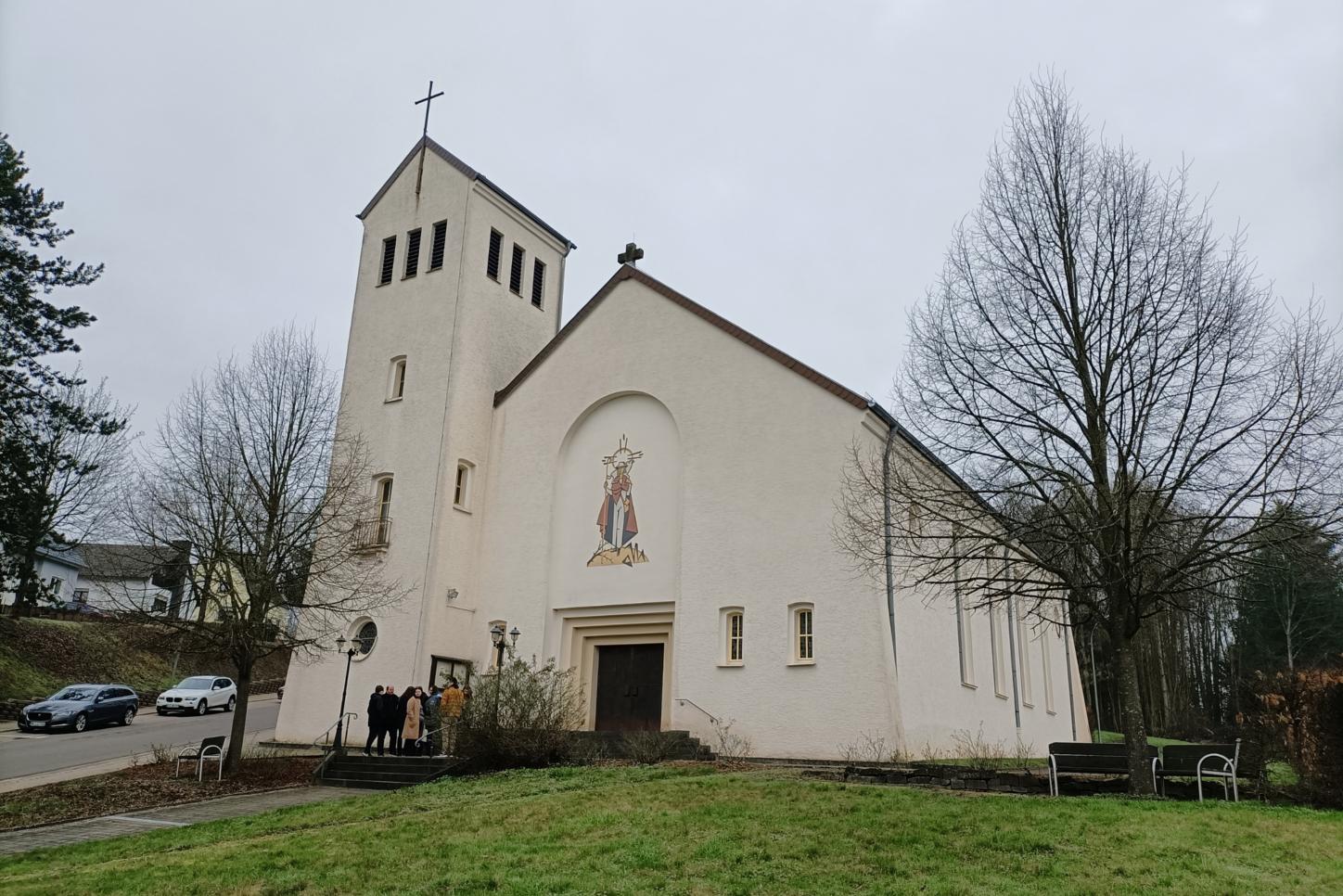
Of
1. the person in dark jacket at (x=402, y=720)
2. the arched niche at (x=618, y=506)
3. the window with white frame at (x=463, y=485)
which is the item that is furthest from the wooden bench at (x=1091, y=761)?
the window with white frame at (x=463, y=485)

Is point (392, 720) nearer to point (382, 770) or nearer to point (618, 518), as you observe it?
point (382, 770)

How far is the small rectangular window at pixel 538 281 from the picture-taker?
29.3 m

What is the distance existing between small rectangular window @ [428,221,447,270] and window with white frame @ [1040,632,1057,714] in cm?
2148

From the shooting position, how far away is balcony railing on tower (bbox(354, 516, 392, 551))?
24.7 m

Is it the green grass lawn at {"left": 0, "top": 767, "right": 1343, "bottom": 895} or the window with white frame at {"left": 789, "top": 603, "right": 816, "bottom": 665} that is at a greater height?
the window with white frame at {"left": 789, "top": 603, "right": 816, "bottom": 665}

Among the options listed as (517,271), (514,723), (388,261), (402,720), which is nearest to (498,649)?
(402,720)

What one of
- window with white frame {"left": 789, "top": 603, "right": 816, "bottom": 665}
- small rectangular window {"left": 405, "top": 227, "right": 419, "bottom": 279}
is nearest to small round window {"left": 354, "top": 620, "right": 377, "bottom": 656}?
small rectangular window {"left": 405, "top": 227, "right": 419, "bottom": 279}

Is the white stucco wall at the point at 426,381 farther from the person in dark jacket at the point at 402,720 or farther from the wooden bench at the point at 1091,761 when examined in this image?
the wooden bench at the point at 1091,761

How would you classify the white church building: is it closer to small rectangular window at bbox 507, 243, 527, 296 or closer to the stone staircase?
small rectangular window at bbox 507, 243, 527, 296

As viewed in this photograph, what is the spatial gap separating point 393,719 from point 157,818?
614 centimetres

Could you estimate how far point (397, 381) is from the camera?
27.1 meters

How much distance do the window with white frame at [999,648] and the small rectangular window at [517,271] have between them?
52.1 feet

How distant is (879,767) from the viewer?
53.1 ft

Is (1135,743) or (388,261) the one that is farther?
(388,261)
